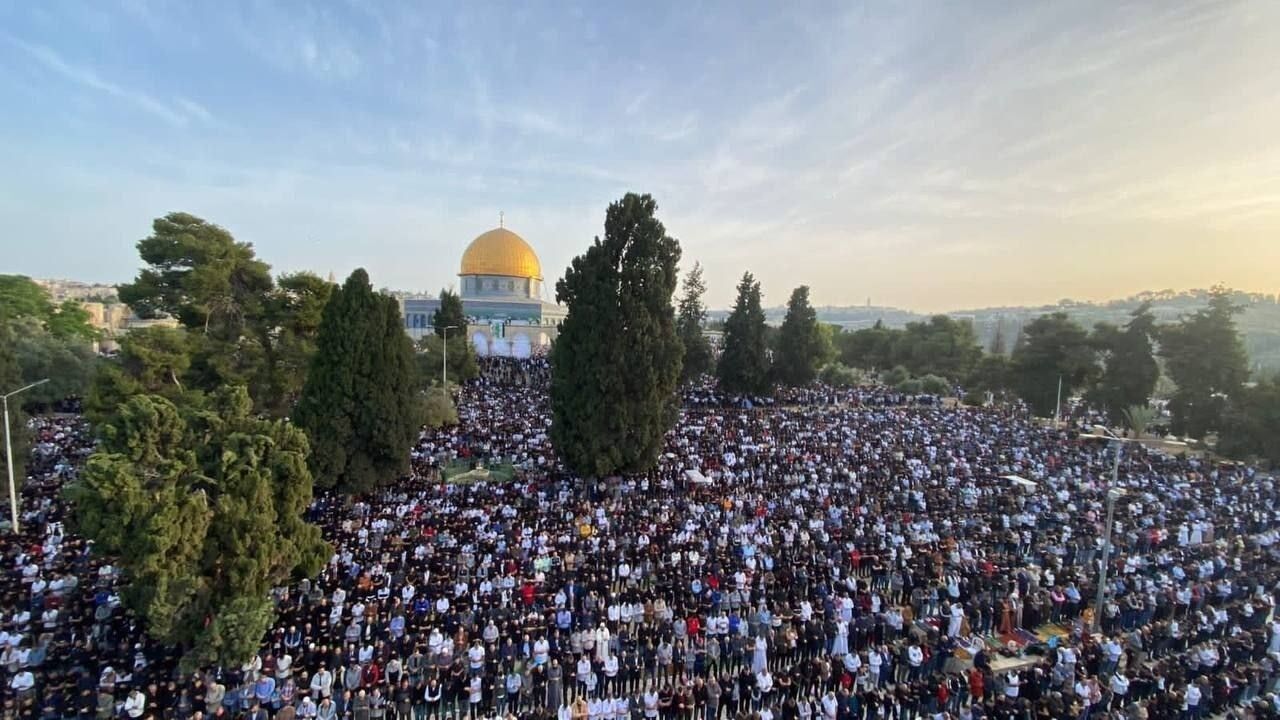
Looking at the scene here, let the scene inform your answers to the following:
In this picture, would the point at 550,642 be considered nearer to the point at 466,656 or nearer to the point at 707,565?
the point at 466,656

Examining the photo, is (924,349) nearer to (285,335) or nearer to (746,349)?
(746,349)

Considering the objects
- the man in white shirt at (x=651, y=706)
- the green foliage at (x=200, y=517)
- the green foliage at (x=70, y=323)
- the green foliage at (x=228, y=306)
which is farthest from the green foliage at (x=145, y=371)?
the green foliage at (x=70, y=323)

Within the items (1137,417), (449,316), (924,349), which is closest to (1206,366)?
(1137,417)

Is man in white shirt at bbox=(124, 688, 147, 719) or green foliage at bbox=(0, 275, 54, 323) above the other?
green foliage at bbox=(0, 275, 54, 323)

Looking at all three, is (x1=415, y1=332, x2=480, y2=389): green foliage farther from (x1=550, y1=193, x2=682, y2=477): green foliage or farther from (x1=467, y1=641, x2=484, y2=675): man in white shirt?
(x1=467, y1=641, x2=484, y2=675): man in white shirt

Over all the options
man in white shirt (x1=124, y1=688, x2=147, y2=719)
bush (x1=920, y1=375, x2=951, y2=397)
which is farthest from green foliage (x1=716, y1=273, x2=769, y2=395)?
man in white shirt (x1=124, y1=688, x2=147, y2=719)

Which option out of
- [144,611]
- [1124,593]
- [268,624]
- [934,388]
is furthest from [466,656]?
[934,388]
